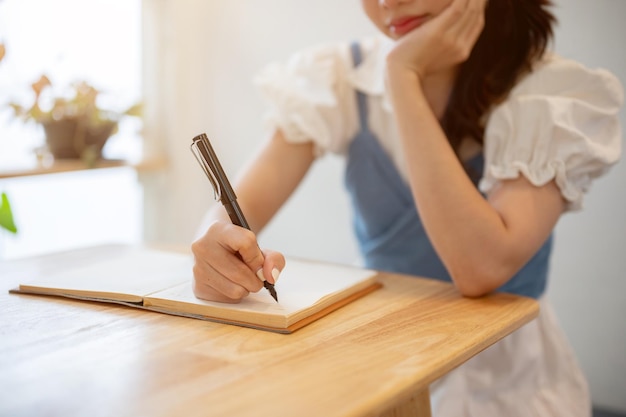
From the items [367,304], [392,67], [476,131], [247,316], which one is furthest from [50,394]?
[476,131]

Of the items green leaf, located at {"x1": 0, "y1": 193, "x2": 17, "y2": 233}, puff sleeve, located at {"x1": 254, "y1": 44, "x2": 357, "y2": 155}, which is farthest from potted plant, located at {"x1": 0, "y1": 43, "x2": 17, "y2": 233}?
puff sleeve, located at {"x1": 254, "y1": 44, "x2": 357, "y2": 155}

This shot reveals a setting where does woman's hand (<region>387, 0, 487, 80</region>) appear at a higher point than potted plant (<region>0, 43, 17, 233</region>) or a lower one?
higher

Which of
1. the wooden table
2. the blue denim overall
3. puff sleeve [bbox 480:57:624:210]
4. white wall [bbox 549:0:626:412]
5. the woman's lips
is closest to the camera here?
the wooden table

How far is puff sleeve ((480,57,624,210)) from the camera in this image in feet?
3.54

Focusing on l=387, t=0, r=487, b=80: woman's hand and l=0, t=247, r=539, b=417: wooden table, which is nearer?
l=0, t=247, r=539, b=417: wooden table

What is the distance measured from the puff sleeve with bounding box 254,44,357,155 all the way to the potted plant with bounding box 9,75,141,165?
2.98 feet

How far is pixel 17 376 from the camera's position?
0.63 m

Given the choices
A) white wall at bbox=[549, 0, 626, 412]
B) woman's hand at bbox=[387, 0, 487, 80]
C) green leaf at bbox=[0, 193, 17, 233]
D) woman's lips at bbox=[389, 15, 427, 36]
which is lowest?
white wall at bbox=[549, 0, 626, 412]

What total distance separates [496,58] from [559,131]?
230mm

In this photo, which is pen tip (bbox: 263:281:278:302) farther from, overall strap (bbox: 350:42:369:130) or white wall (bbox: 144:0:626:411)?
white wall (bbox: 144:0:626:411)

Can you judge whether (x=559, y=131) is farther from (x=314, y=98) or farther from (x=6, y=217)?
(x=6, y=217)

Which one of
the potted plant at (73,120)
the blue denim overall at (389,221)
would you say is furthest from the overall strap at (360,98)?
the potted plant at (73,120)

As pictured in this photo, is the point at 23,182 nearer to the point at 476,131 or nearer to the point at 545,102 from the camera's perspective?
the point at 476,131

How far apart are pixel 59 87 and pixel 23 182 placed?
0.32 meters
